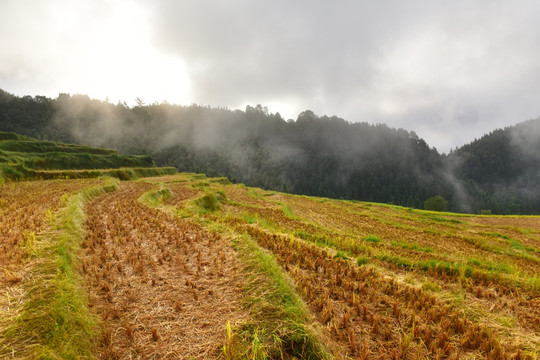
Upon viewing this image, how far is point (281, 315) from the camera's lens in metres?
4.47

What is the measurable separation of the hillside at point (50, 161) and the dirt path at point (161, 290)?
3246cm

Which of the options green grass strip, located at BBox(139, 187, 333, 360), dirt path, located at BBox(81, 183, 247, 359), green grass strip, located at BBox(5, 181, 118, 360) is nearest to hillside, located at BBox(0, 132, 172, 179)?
dirt path, located at BBox(81, 183, 247, 359)

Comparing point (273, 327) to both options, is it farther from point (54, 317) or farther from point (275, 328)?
point (54, 317)

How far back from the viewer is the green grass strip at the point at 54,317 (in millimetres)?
3494

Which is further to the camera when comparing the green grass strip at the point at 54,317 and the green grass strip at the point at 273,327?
the green grass strip at the point at 273,327

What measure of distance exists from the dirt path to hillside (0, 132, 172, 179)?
3246 centimetres

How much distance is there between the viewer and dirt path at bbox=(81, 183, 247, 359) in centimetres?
Answer: 402

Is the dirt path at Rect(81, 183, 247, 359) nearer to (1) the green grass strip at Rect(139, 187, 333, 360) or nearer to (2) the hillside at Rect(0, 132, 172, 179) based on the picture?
(1) the green grass strip at Rect(139, 187, 333, 360)

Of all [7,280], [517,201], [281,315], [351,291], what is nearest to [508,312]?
[351,291]

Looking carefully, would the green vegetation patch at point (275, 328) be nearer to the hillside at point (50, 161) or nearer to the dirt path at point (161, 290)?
the dirt path at point (161, 290)

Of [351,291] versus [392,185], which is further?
[392,185]

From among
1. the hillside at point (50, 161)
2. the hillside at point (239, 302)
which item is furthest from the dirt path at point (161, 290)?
the hillside at point (50, 161)

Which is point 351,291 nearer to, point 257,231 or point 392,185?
point 257,231

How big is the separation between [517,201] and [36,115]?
1213 feet
